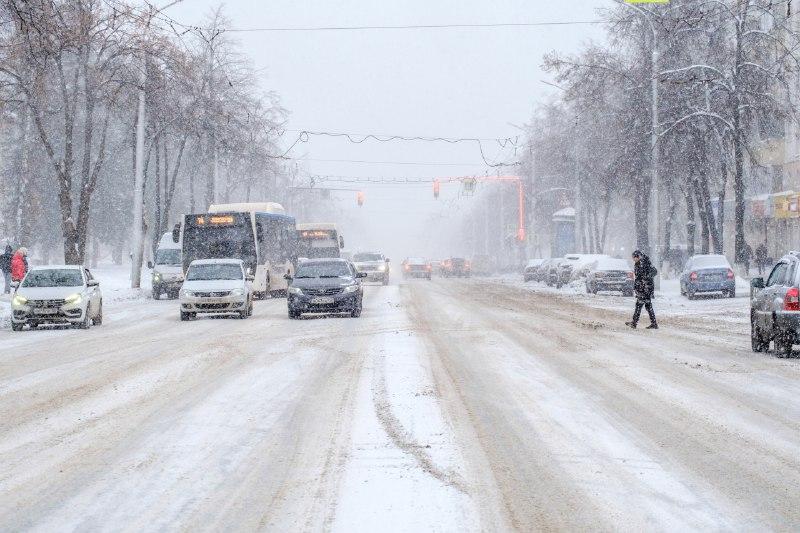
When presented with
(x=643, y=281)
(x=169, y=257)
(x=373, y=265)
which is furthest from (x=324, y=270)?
(x=373, y=265)

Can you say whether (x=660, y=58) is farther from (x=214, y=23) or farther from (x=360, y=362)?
(x=360, y=362)

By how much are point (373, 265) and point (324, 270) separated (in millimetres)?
30068

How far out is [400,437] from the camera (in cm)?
934

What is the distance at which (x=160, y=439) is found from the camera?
9461mm

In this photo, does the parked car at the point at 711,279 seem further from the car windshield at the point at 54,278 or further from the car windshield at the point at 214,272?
the car windshield at the point at 54,278

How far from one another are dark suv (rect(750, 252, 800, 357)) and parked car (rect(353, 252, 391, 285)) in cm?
4082

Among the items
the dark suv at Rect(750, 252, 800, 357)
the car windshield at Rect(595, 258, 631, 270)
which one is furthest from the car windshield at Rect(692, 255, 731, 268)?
the dark suv at Rect(750, 252, 800, 357)

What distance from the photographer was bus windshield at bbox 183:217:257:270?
4022 cm

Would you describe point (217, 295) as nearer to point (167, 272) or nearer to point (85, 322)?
point (85, 322)

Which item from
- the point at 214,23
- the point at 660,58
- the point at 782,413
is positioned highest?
the point at 214,23

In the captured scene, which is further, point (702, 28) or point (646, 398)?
point (702, 28)

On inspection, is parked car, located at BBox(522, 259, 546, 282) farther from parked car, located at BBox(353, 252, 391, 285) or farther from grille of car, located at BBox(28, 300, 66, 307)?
grille of car, located at BBox(28, 300, 66, 307)

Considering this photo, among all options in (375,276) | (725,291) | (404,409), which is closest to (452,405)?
(404,409)

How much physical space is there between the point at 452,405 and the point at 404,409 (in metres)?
0.59
